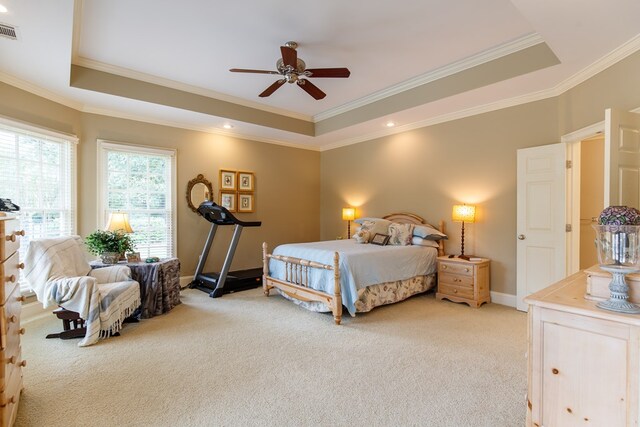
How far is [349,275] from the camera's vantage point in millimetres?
3652

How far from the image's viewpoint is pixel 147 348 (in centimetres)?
297

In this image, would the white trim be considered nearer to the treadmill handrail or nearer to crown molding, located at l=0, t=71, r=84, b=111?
crown molding, located at l=0, t=71, r=84, b=111

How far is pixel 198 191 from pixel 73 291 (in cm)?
270

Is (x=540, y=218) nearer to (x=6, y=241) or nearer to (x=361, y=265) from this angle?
(x=361, y=265)

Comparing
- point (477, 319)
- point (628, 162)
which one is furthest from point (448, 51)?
point (477, 319)

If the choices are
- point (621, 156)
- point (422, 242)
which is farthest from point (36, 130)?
point (621, 156)

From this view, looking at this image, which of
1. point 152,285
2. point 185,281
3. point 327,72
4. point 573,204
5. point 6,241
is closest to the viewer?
point 6,241

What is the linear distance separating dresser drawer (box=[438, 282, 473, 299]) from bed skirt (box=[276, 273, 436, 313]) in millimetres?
258

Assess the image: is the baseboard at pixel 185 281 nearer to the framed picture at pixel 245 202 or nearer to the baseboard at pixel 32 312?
the framed picture at pixel 245 202

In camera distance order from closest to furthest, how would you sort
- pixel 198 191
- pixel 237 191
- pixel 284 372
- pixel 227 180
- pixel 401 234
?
pixel 284 372 → pixel 401 234 → pixel 198 191 → pixel 227 180 → pixel 237 191

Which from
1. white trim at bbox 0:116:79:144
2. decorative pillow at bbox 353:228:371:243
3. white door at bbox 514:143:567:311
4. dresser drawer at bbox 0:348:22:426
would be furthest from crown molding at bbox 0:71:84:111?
white door at bbox 514:143:567:311

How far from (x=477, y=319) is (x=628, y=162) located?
2.19 metres

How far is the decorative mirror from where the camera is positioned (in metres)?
5.38

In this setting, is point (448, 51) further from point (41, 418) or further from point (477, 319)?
point (41, 418)
